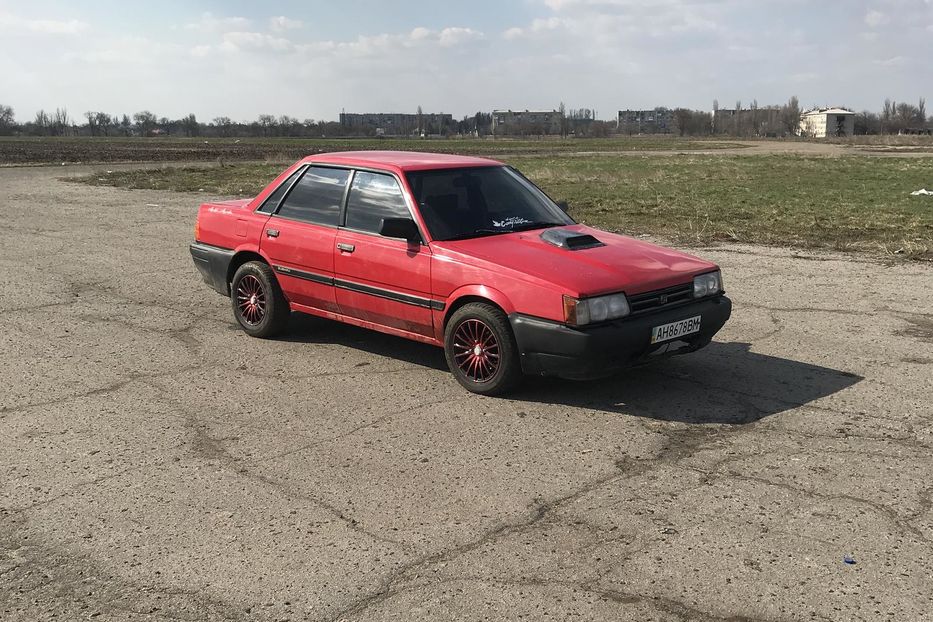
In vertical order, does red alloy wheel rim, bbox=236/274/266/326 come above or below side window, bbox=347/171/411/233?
below

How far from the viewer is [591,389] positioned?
19.4 ft

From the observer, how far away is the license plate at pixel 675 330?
5.48 meters

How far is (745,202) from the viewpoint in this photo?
1998 centimetres

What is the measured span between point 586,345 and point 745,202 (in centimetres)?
1614

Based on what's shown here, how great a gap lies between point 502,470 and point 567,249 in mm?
1884

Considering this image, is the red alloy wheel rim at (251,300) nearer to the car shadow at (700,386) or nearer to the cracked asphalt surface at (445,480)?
the cracked asphalt surface at (445,480)

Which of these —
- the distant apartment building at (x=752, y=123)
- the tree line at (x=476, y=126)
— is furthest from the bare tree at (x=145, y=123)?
the distant apartment building at (x=752, y=123)

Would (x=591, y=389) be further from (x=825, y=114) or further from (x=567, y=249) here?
(x=825, y=114)

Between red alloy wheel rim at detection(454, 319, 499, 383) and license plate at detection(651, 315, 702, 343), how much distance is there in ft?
3.36

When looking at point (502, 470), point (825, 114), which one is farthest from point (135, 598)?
point (825, 114)

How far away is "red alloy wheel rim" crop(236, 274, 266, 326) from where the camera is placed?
7270mm

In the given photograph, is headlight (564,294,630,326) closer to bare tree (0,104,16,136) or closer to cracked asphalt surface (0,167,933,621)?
cracked asphalt surface (0,167,933,621)

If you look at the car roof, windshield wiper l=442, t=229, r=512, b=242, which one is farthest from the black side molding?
windshield wiper l=442, t=229, r=512, b=242

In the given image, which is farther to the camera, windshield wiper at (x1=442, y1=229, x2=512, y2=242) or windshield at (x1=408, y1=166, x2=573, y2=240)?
windshield at (x1=408, y1=166, x2=573, y2=240)
